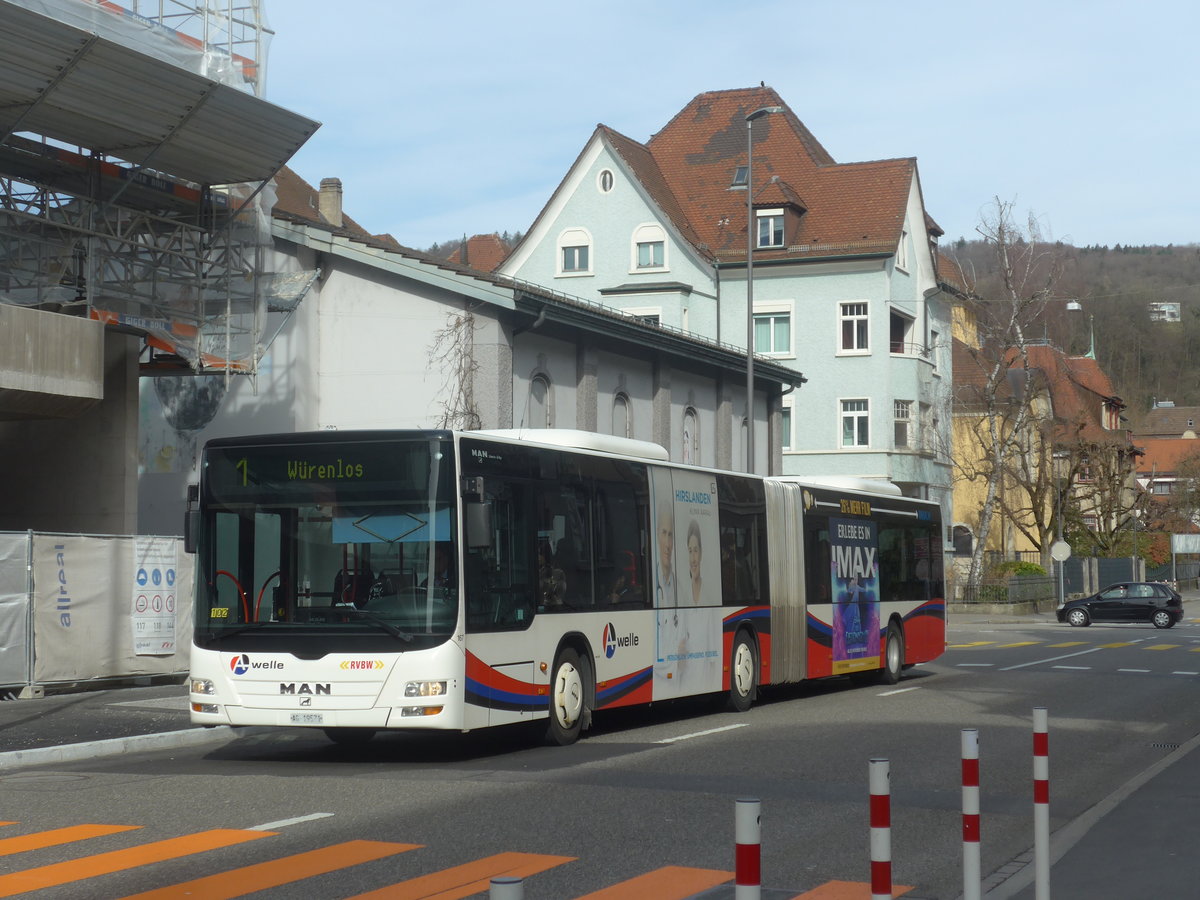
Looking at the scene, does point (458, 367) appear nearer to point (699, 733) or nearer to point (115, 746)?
point (699, 733)

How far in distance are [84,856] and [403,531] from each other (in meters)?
4.85

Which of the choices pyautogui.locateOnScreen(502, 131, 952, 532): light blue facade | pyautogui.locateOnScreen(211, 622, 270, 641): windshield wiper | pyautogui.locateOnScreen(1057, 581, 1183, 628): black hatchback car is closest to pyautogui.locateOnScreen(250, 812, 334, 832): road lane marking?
pyautogui.locateOnScreen(211, 622, 270, 641): windshield wiper

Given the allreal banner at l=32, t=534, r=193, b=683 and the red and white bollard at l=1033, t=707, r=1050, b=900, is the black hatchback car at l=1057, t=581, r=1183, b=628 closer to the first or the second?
the allreal banner at l=32, t=534, r=193, b=683

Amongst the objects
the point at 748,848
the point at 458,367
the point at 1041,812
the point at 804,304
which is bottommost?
the point at 1041,812

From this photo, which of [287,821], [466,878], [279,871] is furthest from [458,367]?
[466,878]

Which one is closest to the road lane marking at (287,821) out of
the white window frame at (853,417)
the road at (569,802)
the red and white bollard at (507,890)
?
the road at (569,802)

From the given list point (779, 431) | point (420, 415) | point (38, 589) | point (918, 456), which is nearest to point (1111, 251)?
point (918, 456)

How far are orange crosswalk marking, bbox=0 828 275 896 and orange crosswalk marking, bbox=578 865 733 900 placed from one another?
2.56 m

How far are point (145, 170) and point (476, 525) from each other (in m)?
13.4

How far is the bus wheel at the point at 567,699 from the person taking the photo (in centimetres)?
1481

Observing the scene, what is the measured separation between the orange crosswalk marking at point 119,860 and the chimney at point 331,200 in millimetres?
35060

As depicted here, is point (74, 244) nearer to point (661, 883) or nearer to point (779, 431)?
point (661, 883)

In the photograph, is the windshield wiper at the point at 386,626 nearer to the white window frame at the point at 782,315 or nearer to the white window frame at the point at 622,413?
the white window frame at the point at 622,413

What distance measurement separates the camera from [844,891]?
788 cm
